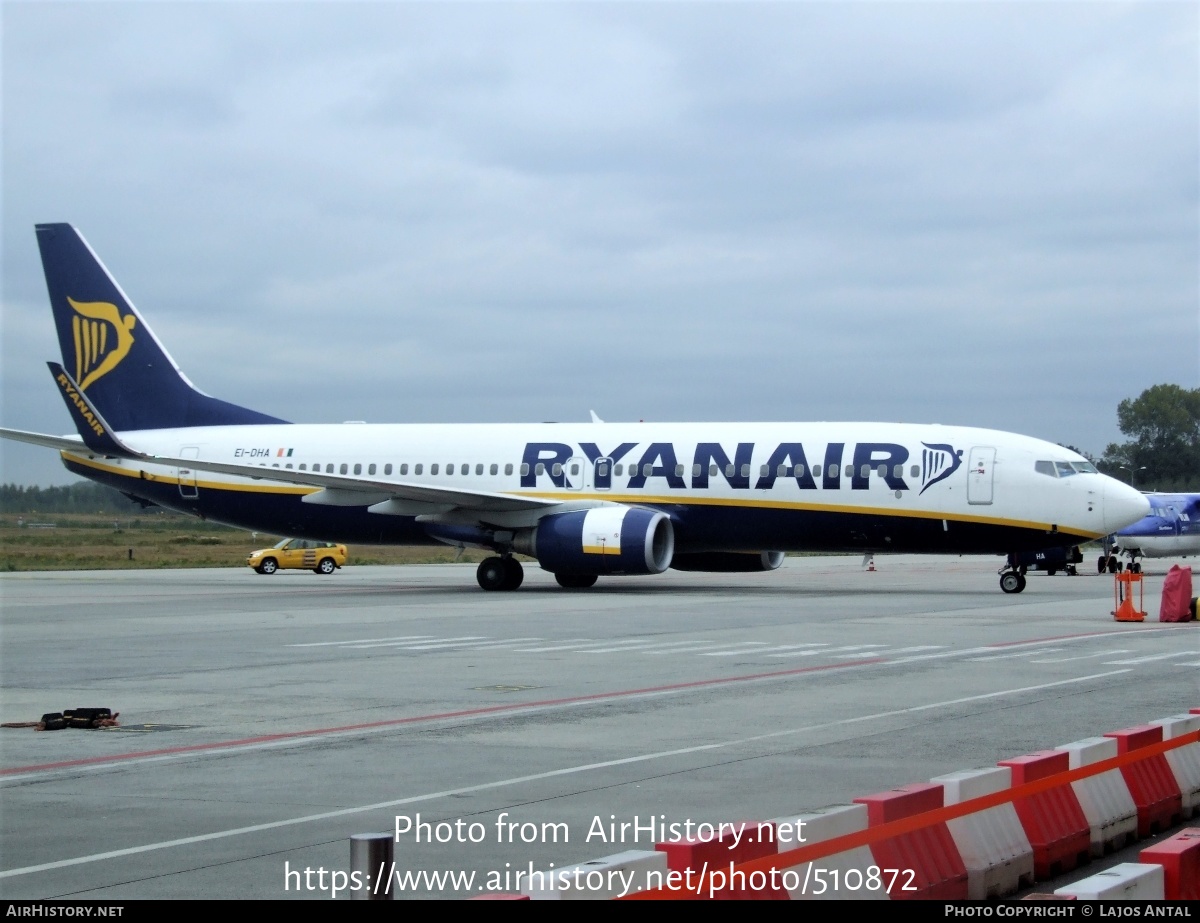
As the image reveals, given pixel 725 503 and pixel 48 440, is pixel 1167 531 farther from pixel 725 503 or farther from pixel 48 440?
pixel 48 440

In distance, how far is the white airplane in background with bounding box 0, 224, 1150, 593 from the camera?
30.5 meters

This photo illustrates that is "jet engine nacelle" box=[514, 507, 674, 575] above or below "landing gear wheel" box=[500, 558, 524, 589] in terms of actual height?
above

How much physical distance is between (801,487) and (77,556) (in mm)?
33853

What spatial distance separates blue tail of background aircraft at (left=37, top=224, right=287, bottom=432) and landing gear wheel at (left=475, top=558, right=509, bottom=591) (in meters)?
9.27

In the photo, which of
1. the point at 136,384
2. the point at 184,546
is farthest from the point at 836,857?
the point at 184,546

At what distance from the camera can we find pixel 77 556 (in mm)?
54906

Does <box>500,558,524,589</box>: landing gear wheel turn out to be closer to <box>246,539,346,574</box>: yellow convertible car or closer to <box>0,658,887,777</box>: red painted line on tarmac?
<box>246,539,346,574</box>: yellow convertible car

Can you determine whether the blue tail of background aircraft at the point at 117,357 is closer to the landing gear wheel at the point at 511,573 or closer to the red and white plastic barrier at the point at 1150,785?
the landing gear wheel at the point at 511,573

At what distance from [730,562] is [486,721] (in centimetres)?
2456

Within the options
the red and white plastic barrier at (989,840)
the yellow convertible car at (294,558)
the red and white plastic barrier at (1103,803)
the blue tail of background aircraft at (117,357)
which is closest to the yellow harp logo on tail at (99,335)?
the blue tail of background aircraft at (117,357)

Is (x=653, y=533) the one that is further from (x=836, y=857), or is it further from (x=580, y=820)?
(x=836, y=857)

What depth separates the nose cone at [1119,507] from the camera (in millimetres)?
30078

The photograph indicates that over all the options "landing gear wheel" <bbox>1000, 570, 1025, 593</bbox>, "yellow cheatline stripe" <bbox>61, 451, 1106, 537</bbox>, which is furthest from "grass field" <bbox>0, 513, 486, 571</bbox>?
"landing gear wheel" <bbox>1000, 570, 1025, 593</bbox>

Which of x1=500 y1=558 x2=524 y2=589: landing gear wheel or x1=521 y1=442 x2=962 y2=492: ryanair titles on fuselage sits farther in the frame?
x1=500 y1=558 x2=524 y2=589: landing gear wheel
